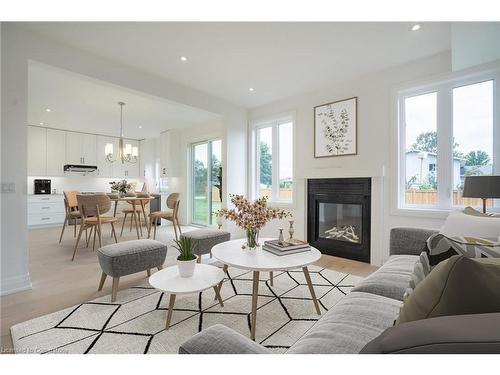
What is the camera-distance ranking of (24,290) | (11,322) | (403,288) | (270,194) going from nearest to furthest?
1. (403,288)
2. (11,322)
3. (24,290)
4. (270,194)

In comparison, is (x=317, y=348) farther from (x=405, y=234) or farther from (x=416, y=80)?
(x=416, y=80)

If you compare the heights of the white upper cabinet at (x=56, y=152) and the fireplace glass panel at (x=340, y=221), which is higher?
the white upper cabinet at (x=56, y=152)

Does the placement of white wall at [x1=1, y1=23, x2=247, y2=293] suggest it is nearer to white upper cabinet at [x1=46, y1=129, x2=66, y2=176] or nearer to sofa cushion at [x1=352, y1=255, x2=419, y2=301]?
sofa cushion at [x1=352, y1=255, x2=419, y2=301]

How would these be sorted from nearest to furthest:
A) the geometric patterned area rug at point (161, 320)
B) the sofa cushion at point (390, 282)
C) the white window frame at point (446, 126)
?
the sofa cushion at point (390, 282) < the geometric patterned area rug at point (161, 320) < the white window frame at point (446, 126)

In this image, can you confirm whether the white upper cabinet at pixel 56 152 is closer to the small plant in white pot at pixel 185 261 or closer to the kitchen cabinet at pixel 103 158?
the kitchen cabinet at pixel 103 158

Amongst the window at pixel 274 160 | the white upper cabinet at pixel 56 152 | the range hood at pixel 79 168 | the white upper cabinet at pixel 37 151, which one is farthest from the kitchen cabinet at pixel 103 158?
the window at pixel 274 160

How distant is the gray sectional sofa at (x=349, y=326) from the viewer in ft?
2.40

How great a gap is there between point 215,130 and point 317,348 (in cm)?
511

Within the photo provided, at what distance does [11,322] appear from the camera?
1.80 metres

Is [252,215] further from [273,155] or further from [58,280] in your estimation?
[273,155]

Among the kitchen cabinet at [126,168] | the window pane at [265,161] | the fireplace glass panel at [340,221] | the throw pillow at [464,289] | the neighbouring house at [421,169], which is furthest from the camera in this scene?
the kitchen cabinet at [126,168]

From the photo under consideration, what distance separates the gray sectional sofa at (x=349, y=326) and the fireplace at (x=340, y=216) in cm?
167

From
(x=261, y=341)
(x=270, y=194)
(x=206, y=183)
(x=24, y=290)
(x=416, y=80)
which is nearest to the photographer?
(x=261, y=341)
